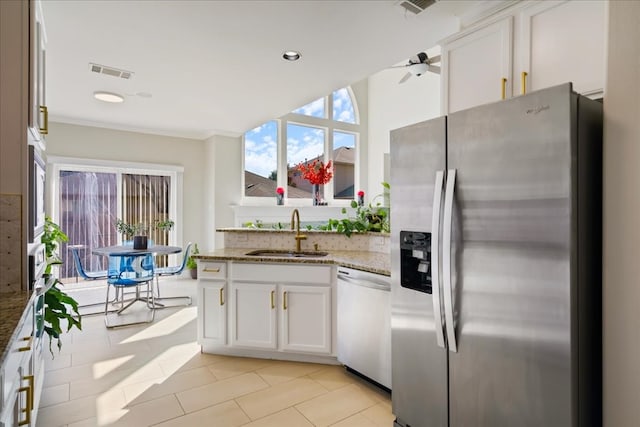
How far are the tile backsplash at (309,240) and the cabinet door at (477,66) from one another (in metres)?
1.32

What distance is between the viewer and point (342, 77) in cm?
340

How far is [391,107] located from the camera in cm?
742

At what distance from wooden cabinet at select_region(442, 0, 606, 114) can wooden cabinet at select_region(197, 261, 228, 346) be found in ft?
6.96

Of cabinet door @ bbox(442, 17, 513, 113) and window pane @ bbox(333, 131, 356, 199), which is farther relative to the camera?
window pane @ bbox(333, 131, 356, 199)

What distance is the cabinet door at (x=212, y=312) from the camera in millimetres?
2941

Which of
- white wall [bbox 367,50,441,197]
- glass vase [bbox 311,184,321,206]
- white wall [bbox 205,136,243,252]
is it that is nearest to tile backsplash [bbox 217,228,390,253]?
white wall [bbox 205,136,243,252]

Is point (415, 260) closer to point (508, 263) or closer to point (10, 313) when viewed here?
point (508, 263)

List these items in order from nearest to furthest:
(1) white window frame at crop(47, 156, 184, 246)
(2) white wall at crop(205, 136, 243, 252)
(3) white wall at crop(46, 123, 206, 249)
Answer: (1) white window frame at crop(47, 156, 184, 246)
(3) white wall at crop(46, 123, 206, 249)
(2) white wall at crop(205, 136, 243, 252)

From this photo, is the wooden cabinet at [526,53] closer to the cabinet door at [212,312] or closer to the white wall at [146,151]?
the cabinet door at [212,312]

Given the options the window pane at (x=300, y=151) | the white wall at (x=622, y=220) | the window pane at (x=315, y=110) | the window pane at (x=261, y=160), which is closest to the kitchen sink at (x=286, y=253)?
the white wall at (x=622, y=220)

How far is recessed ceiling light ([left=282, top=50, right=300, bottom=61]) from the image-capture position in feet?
9.54

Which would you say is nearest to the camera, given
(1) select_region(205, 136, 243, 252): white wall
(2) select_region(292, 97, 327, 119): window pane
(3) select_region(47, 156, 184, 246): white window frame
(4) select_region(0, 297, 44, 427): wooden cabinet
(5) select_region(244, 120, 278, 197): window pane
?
(4) select_region(0, 297, 44, 427): wooden cabinet

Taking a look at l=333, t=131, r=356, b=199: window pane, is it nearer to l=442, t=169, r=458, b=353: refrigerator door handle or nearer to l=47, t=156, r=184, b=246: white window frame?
l=47, t=156, r=184, b=246: white window frame

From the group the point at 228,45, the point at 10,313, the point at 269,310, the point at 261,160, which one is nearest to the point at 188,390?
the point at 269,310
